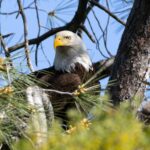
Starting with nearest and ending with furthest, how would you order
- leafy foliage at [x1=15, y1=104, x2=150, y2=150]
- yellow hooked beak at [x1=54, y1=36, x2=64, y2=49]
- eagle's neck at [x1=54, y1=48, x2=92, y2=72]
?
leafy foliage at [x1=15, y1=104, x2=150, y2=150] → eagle's neck at [x1=54, y1=48, x2=92, y2=72] → yellow hooked beak at [x1=54, y1=36, x2=64, y2=49]

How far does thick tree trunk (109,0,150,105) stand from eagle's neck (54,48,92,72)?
1254 mm

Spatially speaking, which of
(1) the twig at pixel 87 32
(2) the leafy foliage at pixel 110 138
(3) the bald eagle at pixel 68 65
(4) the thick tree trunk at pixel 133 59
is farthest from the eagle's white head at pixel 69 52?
(2) the leafy foliage at pixel 110 138

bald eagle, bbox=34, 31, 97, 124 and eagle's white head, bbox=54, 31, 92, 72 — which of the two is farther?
→ eagle's white head, bbox=54, 31, 92, 72

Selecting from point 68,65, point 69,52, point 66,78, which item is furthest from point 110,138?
point 69,52

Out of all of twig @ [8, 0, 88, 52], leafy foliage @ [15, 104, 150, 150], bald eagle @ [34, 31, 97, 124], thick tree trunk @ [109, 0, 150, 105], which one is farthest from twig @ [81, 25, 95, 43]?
leafy foliage @ [15, 104, 150, 150]

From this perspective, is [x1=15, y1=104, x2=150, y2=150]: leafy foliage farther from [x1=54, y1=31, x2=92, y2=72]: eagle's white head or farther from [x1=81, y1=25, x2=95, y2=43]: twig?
[x1=54, y1=31, x2=92, y2=72]: eagle's white head

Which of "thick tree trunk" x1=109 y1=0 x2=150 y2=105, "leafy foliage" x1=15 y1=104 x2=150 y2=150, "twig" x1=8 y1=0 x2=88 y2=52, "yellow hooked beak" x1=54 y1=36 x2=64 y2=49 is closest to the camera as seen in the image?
"leafy foliage" x1=15 y1=104 x2=150 y2=150

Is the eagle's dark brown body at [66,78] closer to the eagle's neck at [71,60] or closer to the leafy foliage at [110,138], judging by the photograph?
the eagle's neck at [71,60]

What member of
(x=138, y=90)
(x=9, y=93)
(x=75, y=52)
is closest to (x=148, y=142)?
(x=9, y=93)

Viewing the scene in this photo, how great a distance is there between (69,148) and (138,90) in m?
1.15

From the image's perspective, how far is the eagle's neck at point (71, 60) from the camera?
2.92 metres

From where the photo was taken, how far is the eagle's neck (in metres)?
2.92

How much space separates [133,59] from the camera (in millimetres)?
1547

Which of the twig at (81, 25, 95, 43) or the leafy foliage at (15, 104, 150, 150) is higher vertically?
the leafy foliage at (15, 104, 150, 150)
